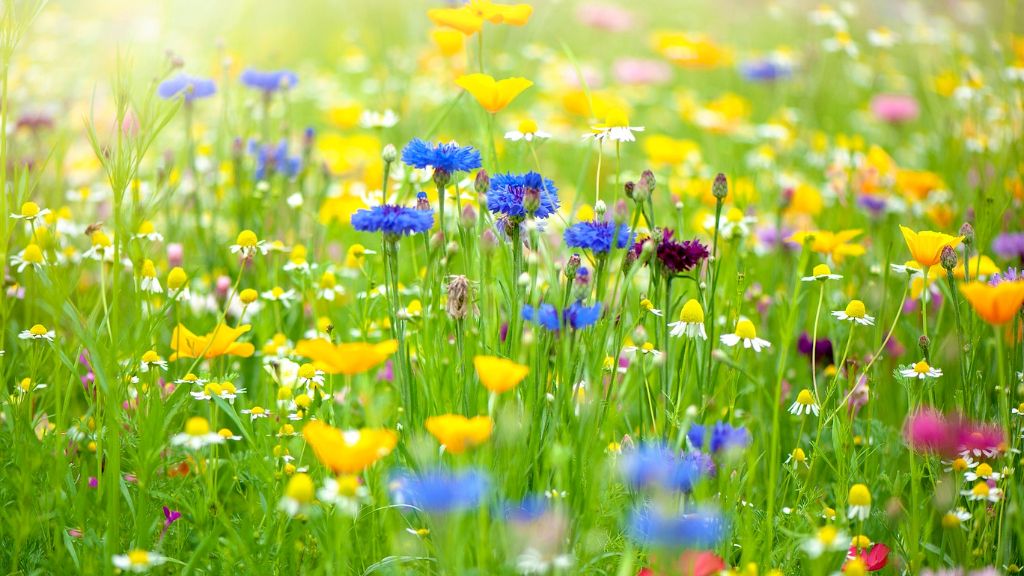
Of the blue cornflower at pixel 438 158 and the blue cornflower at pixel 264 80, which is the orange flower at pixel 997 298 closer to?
the blue cornflower at pixel 438 158

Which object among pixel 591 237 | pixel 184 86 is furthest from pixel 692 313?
pixel 184 86

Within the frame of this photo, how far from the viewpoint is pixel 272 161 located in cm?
260

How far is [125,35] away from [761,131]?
2.89 metres

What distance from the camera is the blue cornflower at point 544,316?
140cm

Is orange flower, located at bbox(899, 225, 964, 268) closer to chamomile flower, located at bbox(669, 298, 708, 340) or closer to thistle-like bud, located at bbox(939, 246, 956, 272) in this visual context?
thistle-like bud, located at bbox(939, 246, 956, 272)

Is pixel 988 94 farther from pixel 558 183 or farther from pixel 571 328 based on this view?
pixel 571 328

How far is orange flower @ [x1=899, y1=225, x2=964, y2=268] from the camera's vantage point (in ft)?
5.23

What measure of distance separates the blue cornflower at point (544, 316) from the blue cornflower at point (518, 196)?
17 cm

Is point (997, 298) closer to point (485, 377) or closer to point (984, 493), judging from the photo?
point (984, 493)

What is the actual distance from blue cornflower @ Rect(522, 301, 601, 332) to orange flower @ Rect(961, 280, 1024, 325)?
51 centimetres

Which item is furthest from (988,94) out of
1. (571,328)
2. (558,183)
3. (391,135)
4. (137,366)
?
(137,366)

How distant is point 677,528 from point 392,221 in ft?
2.08

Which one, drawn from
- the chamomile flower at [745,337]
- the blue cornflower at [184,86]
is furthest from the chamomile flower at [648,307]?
the blue cornflower at [184,86]

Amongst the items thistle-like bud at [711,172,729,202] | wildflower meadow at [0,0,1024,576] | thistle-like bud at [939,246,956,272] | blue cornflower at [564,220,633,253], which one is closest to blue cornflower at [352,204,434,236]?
wildflower meadow at [0,0,1024,576]
